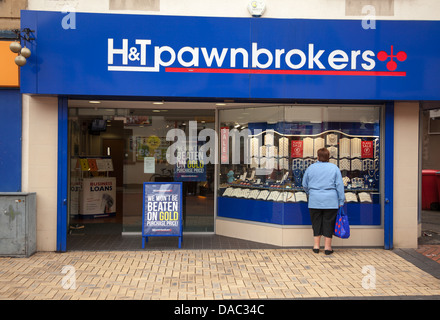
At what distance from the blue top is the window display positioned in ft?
2.17

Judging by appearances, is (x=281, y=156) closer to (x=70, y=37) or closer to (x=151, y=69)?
(x=151, y=69)

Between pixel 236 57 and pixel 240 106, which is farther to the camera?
pixel 240 106

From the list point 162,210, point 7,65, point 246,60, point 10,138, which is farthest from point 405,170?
point 7,65

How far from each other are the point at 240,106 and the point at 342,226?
9.86ft

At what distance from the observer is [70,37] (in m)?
6.62

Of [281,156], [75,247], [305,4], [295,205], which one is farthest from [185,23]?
[75,247]

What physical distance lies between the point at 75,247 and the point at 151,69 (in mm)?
3433

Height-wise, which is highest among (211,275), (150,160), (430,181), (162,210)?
(150,160)

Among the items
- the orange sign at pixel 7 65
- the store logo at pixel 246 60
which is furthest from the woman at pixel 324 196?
the orange sign at pixel 7 65

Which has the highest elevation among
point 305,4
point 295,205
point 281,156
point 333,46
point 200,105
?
point 305,4

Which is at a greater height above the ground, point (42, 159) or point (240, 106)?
point (240, 106)

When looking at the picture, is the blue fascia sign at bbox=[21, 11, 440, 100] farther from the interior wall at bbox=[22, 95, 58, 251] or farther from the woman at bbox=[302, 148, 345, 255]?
the woman at bbox=[302, 148, 345, 255]

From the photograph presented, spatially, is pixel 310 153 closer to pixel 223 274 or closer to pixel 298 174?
pixel 298 174

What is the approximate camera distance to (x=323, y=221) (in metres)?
7.03
